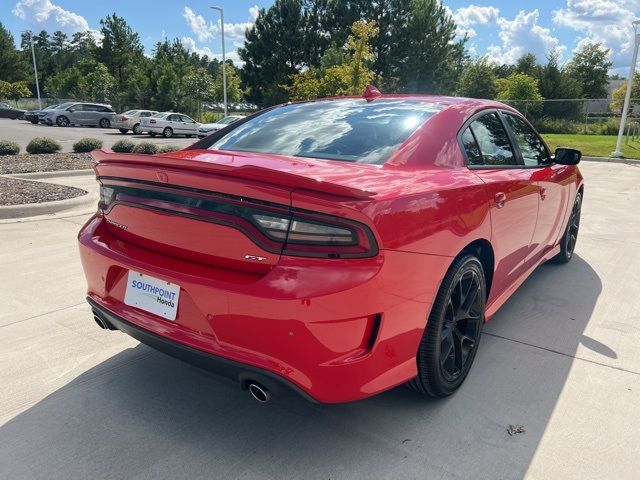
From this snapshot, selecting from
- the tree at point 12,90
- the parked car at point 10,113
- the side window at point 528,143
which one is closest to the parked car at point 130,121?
the parked car at point 10,113

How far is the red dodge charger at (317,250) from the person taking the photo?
1894mm

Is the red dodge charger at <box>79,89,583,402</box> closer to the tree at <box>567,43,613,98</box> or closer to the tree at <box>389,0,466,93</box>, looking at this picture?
the tree at <box>389,0,466,93</box>

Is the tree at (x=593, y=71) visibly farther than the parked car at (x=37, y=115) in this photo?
Yes

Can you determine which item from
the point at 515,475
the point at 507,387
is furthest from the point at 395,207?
the point at 507,387

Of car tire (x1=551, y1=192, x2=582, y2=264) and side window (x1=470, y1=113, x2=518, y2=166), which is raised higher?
side window (x1=470, y1=113, x2=518, y2=166)

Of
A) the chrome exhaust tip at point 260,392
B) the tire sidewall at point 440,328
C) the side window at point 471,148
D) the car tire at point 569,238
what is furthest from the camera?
the car tire at point 569,238

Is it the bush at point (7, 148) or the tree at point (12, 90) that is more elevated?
the tree at point (12, 90)

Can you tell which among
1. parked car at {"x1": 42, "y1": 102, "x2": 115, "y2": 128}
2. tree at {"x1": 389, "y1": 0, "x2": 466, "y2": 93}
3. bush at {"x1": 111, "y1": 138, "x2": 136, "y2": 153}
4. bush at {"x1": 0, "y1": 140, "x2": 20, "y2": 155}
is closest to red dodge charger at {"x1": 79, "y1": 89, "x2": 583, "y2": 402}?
bush at {"x1": 111, "y1": 138, "x2": 136, "y2": 153}

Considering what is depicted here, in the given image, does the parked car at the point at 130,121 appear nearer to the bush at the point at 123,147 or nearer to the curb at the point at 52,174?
the bush at the point at 123,147

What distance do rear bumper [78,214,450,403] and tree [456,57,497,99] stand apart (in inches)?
1763

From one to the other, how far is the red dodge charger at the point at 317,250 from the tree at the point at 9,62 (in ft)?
239

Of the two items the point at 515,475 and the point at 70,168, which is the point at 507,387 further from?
the point at 70,168

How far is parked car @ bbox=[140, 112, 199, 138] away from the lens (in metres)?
27.4

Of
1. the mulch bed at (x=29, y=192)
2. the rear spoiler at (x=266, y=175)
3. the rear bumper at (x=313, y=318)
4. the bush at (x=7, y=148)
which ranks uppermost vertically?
the rear spoiler at (x=266, y=175)
